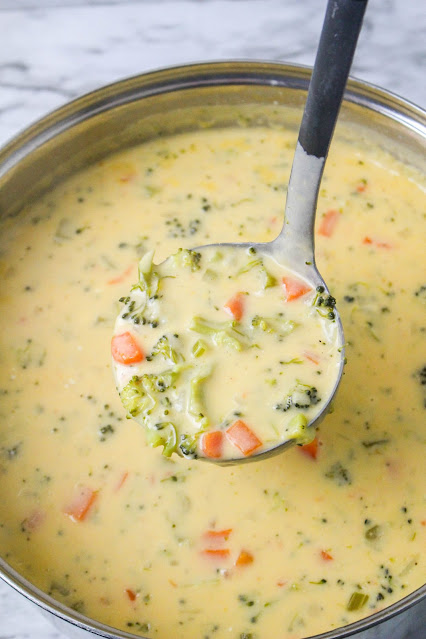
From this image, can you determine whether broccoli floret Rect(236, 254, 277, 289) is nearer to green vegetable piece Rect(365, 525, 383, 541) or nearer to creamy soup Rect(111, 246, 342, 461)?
creamy soup Rect(111, 246, 342, 461)

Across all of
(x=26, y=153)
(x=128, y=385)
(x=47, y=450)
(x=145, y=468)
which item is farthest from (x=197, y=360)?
(x=26, y=153)

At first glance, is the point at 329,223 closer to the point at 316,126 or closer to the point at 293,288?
the point at 293,288

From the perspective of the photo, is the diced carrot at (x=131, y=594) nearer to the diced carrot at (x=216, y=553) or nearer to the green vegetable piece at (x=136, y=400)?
the diced carrot at (x=216, y=553)

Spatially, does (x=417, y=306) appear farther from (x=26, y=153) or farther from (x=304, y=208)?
(x=26, y=153)

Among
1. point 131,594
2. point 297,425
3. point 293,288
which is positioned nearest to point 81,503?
point 131,594

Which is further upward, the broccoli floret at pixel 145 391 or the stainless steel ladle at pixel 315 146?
the stainless steel ladle at pixel 315 146

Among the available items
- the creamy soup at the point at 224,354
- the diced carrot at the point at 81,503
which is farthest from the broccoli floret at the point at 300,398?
the diced carrot at the point at 81,503
